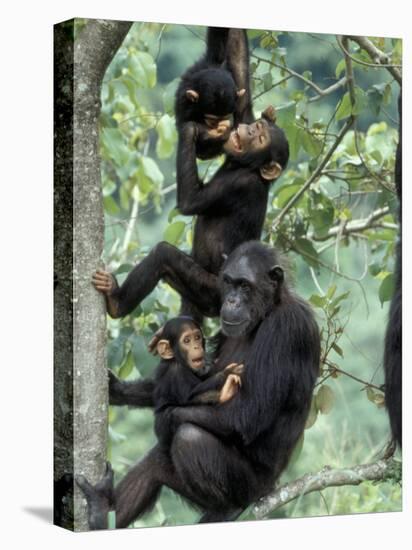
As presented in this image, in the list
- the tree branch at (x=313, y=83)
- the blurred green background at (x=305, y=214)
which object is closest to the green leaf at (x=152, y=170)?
the blurred green background at (x=305, y=214)

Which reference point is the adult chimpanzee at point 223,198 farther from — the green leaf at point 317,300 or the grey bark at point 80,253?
the green leaf at point 317,300

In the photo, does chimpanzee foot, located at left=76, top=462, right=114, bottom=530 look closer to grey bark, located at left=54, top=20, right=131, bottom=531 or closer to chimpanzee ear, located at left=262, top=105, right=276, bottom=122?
grey bark, located at left=54, top=20, right=131, bottom=531

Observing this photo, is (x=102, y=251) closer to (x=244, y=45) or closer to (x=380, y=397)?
(x=244, y=45)

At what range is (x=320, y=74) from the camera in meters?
8.05

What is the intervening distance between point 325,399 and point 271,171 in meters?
1.43

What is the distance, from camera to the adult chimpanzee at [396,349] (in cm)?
826

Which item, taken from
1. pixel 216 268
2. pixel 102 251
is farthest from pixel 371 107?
pixel 102 251

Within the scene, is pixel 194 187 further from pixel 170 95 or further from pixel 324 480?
pixel 324 480

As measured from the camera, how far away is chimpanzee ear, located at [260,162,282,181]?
25.2 feet

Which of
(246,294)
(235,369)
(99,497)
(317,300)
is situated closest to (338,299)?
(317,300)

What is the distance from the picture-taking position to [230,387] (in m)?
7.45

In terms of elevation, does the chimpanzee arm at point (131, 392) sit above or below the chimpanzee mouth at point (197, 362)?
below

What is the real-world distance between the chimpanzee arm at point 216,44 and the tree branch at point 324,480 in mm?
2512

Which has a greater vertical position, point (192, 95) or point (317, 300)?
point (192, 95)
